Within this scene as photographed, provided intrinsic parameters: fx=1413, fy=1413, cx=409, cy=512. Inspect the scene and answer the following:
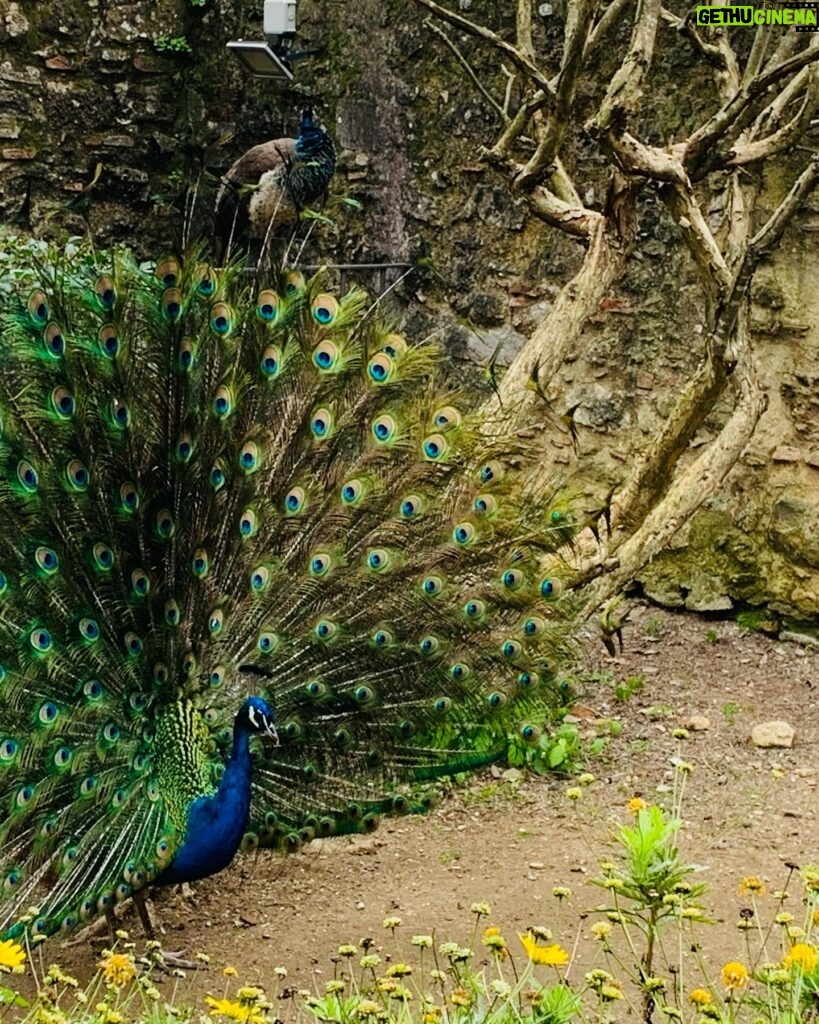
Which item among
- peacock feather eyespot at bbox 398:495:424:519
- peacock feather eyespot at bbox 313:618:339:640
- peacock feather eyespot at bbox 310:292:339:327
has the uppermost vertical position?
peacock feather eyespot at bbox 310:292:339:327

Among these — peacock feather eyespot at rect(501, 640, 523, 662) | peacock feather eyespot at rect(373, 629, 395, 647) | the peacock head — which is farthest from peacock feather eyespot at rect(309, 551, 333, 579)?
peacock feather eyespot at rect(501, 640, 523, 662)

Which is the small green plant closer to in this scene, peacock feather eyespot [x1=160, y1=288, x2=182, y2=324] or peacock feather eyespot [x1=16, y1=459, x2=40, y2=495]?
peacock feather eyespot [x1=160, y1=288, x2=182, y2=324]

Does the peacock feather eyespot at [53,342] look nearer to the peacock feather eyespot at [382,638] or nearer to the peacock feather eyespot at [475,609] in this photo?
the peacock feather eyespot at [382,638]

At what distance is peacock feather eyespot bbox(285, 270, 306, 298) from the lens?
3.75m

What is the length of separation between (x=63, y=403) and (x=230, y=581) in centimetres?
63

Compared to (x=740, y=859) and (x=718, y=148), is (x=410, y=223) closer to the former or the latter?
(x=718, y=148)

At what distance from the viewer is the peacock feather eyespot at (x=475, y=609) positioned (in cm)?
389

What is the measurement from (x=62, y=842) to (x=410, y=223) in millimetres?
3753

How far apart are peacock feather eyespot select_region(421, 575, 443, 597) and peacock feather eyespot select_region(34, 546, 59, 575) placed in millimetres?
977

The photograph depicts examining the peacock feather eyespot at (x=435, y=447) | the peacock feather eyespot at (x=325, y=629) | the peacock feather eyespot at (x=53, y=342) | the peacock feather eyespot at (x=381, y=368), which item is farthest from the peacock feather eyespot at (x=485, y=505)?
the peacock feather eyespot at (x=53, y=342)

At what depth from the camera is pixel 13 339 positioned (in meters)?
3.46

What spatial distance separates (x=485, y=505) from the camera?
3.94 meters

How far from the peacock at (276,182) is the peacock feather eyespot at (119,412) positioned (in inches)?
72.9

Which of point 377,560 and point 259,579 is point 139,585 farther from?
point 377,560
